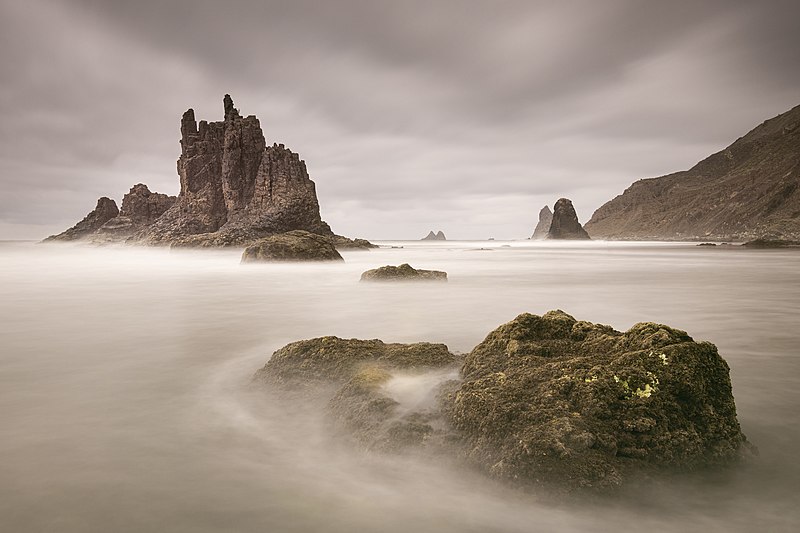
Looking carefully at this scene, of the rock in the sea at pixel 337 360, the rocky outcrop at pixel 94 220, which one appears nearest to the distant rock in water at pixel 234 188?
the rocky outcrop at pixel 94 220

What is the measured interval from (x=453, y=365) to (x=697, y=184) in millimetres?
237920

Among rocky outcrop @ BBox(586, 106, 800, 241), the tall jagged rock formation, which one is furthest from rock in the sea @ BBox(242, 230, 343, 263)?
rocky outcrop @ BBox(586, 106, 800, 241)

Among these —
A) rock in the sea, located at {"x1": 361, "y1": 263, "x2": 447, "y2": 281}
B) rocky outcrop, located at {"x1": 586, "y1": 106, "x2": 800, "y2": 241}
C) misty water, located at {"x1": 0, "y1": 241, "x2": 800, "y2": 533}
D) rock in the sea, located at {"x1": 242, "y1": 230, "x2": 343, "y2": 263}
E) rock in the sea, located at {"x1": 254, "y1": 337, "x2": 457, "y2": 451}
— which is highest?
rocky outcrop, located at {"x1": 586, "y1": 106, "x2": 800, "y2": 241}

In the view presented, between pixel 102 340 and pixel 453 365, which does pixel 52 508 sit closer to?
pixel 453 365

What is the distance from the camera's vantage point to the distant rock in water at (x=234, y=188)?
90625mm

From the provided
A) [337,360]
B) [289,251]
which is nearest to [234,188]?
[289,251]

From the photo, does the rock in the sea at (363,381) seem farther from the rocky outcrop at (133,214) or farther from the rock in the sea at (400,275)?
the rocky outcrop at (133,214)

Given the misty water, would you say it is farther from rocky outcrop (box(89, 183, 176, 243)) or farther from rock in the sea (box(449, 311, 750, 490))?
rocky outcrop (box(89, 183, 176, 243))

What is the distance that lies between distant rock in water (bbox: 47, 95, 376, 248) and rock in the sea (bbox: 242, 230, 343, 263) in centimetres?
4053

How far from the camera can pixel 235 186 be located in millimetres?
103812

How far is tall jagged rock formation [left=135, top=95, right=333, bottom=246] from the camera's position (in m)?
91.3

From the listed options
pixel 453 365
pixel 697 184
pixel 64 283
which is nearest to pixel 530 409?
pixel 453 365

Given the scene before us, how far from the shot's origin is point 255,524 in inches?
125

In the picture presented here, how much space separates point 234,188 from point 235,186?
539 millimetres
